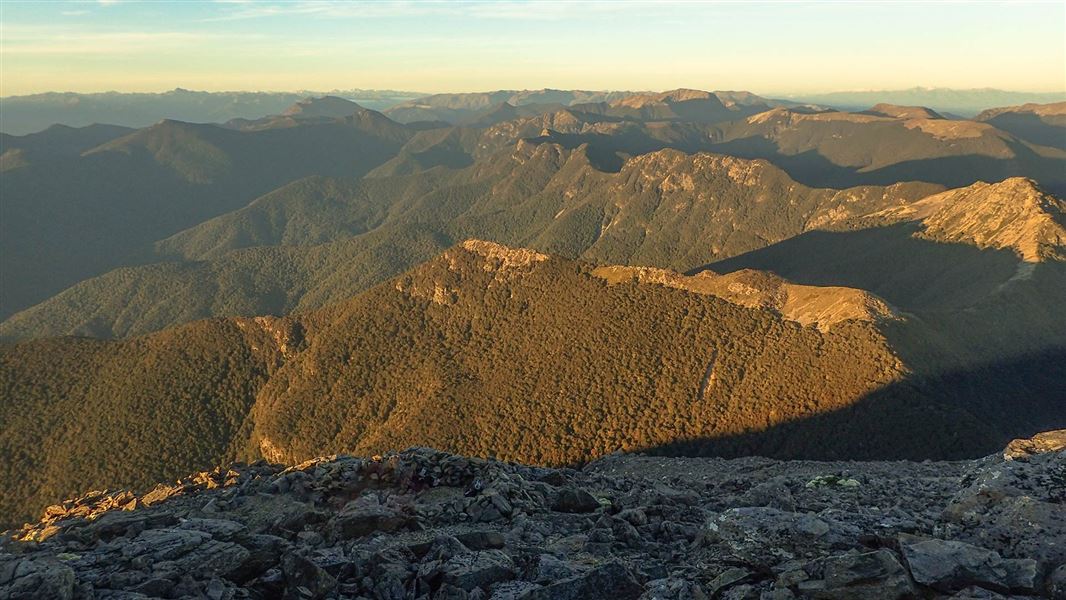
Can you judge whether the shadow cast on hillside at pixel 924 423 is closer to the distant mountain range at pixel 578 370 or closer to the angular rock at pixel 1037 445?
the distant mountain range at pixel 578 370

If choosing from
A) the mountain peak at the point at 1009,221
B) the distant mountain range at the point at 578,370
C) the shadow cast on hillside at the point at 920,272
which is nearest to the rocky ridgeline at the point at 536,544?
the distant mountain range at the point at 578,370

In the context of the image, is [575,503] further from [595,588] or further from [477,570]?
[595,588]

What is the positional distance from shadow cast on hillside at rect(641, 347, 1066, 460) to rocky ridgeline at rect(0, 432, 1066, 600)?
52690mm

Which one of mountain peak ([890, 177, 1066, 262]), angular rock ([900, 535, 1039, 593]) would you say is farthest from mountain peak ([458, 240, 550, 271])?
angular rock ([900, 535, 1039, 593])

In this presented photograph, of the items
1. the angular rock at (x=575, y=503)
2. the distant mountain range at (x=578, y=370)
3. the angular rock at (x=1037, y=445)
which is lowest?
the distant mountain range at (x=578, y=370)

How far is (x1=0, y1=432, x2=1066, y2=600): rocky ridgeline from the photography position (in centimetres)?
1842

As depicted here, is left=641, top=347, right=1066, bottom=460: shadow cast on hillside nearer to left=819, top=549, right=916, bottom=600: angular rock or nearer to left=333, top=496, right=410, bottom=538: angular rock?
left=819, top=549, right=916, bottom=600: angular rock

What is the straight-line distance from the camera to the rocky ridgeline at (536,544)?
18422mm

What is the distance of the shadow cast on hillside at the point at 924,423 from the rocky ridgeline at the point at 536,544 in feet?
173

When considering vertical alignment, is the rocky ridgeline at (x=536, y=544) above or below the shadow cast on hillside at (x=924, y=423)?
above

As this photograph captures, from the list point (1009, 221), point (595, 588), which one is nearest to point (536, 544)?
point (595, 588)

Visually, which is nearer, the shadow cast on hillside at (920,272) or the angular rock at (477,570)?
the angular rock at (477,570)

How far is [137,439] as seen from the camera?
12406 centimetres

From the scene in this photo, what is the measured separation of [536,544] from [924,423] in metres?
80.7
